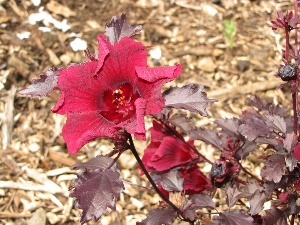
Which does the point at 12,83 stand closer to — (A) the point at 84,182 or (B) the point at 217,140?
(B) the point at 217,140

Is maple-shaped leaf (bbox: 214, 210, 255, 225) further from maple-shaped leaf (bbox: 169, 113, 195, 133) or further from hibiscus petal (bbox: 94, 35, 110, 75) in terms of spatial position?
hibiscus petal (bbox: 94, 35, 110, 75)

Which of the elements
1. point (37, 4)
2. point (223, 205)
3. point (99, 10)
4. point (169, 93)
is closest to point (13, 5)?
point (37, 4)

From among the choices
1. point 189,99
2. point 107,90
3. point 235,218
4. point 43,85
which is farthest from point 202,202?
point 43,85

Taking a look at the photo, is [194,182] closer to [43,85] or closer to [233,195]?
[233,195]

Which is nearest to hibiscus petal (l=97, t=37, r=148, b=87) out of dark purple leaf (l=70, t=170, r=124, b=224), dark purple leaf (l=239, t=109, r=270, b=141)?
dark purple leaf (l=70, t=170, r=124, b=224)

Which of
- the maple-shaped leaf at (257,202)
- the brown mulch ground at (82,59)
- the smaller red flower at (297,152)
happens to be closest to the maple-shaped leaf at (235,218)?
the maple-shaped leaf at (257,202)

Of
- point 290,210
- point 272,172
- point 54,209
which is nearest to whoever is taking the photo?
point 272,172
